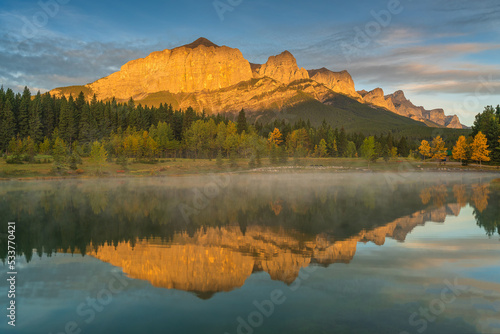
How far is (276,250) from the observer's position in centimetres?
1891

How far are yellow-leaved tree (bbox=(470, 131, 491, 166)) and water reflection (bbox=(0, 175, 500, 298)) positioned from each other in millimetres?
82889

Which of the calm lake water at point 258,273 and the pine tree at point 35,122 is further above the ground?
the pine tree at point 35,122

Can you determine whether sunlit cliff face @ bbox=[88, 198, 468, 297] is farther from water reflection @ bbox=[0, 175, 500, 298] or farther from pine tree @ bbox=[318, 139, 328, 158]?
pine tree @ bbox=[318, 139, 328, 158]

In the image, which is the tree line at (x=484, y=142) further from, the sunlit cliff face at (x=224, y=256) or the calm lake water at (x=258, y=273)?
the sunlit cliff face at (x=224, y=256)

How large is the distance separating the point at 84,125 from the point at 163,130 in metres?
29.2

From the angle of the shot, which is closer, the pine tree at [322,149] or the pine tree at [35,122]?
the pine tree at [35,122]

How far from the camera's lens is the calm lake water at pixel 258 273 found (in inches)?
439

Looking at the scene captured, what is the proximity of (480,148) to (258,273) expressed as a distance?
121 metres

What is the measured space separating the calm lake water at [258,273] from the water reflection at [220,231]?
0.37ft

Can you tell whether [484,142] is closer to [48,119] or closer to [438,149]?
[438,149]

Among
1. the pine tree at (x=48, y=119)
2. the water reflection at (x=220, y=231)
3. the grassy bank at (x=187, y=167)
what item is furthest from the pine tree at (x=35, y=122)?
the water reflection at (x=220, y=231)

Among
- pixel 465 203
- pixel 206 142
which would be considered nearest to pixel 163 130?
pixel 206 142

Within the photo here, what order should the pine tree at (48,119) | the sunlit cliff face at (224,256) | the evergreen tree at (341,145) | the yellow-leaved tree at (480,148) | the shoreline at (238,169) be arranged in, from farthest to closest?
1. the evergreen tree at (341,145)
2. the pine tree at (48,119)
3. the yellow-leaved tree at (480,148)
4. the shoreline at (238,169)
5. the sunlit cliff face at (224,256)

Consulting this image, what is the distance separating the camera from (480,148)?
112562mm
